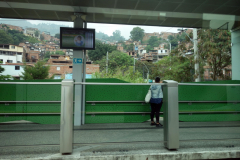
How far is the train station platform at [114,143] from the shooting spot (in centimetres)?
371

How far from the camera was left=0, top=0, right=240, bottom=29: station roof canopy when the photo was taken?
19.4 feet

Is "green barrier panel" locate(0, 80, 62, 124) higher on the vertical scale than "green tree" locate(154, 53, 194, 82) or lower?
lower

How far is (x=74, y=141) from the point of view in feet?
12.8

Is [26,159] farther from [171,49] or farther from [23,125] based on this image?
[171,49]

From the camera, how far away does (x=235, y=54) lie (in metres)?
7.35

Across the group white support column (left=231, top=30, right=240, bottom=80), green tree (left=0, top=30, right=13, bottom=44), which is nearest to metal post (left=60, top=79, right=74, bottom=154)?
green tree (left=0, top=30, right=13, bottom=44)

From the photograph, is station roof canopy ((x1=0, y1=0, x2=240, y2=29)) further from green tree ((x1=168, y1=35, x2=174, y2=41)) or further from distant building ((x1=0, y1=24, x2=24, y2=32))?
green tree ((x1=168, y1=35, x2=174, y2=41))

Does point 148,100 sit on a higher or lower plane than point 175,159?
higher

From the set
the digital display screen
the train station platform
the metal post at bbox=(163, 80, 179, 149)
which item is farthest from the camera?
the digital display screen

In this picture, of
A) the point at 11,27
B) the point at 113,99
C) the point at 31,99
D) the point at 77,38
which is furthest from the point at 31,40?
the point at 113,99

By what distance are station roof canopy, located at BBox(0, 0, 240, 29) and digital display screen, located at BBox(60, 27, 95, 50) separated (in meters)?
0.59

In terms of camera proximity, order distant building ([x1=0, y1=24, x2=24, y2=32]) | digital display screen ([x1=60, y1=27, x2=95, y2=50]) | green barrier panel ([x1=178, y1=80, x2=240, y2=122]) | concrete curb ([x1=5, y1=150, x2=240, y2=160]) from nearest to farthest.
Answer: concrete curb ([x1=5, y1=150, x2=240, y2=160]), green barrier panel ([x1=178, y1=80, x2=240, y2=122]), digital display screen ([x1=60, y1=27, x2=95, y2=50]), distant building ([x1=0, y1=24, x2=24, y2=32])

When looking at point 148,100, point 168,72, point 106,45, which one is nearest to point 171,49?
point 168,72

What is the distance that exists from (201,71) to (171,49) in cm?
126
